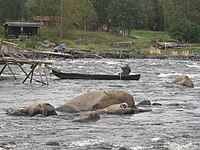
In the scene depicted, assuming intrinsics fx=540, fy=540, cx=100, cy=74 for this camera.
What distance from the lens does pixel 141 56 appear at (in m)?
98.7

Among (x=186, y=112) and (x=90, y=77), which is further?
(x=90, y=77)

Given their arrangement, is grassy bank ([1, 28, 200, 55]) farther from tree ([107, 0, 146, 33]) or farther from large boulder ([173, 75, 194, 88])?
large boulder ([173, 75, 194, 88])

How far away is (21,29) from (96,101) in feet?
310

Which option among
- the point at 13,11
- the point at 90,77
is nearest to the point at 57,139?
the point at 90,77

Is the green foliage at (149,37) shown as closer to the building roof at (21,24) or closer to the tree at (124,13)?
the tree at (124,13)

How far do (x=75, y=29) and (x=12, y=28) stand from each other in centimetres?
2030

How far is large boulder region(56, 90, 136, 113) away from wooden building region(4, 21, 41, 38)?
9136 centimetres

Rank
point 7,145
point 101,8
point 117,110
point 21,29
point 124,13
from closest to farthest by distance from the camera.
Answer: point 7,145
point 117,110
point 21,29
point 124,13
point 101,8

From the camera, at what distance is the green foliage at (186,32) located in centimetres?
12388

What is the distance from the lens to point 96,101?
27812mm

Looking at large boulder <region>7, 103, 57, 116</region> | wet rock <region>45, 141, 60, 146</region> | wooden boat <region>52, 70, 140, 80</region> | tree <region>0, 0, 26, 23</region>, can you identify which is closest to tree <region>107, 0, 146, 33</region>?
tree <region>0, 0, 26, 23</region>

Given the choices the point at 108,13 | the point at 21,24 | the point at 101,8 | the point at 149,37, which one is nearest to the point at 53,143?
the point at 21,24

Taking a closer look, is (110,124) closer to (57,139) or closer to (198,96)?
(57,139)

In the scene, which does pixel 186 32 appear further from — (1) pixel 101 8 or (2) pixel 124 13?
(1) pixel 101 8
